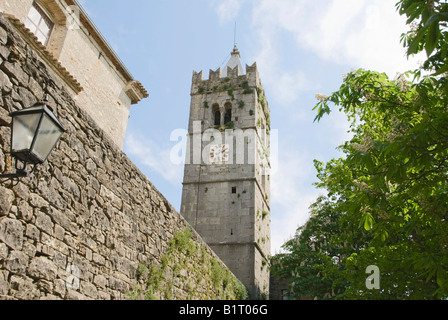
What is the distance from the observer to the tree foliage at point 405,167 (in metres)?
3.50

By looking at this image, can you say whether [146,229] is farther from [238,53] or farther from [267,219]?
[238,53]

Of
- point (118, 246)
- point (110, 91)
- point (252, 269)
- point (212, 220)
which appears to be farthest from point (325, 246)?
point (118, 246)

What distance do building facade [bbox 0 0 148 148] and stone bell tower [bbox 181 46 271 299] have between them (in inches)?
318

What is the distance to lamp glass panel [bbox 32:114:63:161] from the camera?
3023mm

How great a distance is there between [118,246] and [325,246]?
1132 centimetres

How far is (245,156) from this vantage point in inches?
795

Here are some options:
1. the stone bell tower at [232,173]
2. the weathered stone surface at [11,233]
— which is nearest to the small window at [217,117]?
the stone bell tower at [232,173]

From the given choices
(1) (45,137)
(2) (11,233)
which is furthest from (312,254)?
(1) (45,137)

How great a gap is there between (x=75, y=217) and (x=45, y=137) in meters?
1.84

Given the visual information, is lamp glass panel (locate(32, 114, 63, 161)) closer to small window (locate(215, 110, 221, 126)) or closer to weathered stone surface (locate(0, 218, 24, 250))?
weathered stone surface (locate(0, 218, 24, 250))

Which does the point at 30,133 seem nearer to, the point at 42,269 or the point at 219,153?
the point at 42,269

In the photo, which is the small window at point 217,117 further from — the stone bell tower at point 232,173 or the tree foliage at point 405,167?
the tree foliage at point 405,167

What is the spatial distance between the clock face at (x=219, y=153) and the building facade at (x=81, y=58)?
820cm

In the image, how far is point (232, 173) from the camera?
19797mm
